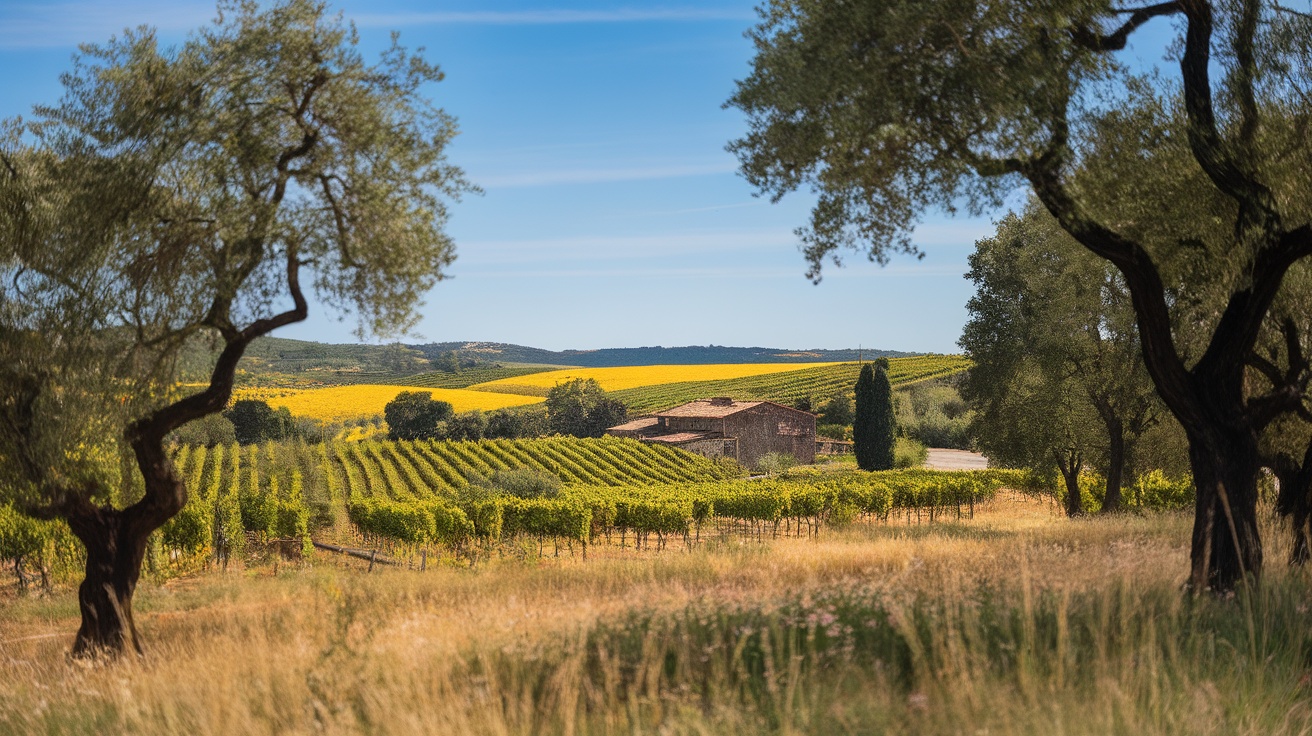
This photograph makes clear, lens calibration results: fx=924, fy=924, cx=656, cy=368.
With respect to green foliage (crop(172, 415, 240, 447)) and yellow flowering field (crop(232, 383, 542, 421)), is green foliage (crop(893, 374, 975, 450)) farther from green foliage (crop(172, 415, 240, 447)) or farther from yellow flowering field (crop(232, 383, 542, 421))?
green foliage (crop(172, 415, 240, 447))

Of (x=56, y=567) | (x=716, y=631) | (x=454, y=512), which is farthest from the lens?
(x=454, y=512)

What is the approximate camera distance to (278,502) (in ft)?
120

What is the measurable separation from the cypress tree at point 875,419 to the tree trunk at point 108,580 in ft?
246

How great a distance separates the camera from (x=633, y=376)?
15800 cm

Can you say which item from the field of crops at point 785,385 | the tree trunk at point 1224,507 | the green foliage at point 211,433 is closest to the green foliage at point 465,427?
the green foliage at point 211,433

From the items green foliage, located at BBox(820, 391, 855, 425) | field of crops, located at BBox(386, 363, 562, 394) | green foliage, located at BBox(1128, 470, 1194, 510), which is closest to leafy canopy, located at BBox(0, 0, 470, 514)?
green foliage, located at BBox(1128, 470, 1194, 510)

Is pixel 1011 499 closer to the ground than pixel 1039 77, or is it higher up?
closer to the ground

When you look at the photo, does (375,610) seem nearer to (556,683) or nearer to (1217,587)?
(556,683)

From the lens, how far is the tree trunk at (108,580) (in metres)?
12.9

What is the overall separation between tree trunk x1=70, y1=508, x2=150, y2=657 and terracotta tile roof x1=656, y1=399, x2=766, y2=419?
79.6 m

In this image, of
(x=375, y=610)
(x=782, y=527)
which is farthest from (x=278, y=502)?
(x=375, y=610)

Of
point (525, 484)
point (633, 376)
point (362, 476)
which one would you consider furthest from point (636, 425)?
point (633, 376)

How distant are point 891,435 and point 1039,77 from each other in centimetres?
7733

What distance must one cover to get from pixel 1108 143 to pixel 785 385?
5172 inches
